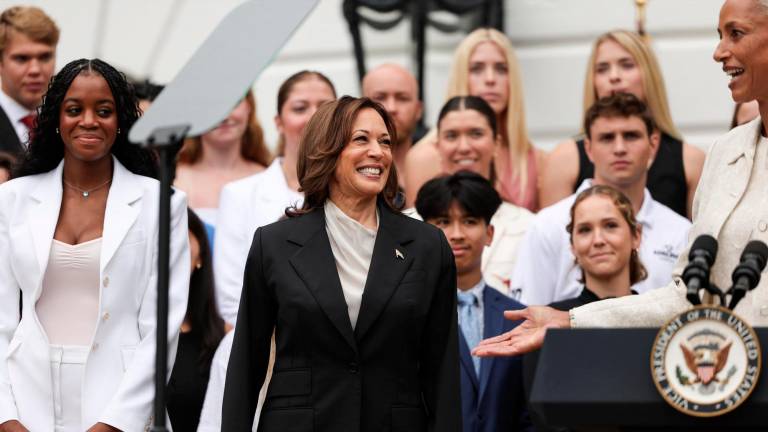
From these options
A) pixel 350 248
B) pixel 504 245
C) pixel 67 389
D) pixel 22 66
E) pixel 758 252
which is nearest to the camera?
pixel 758 252

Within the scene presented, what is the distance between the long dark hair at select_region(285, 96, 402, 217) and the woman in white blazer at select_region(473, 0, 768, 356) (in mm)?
966

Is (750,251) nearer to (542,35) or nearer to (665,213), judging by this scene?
(665,213)

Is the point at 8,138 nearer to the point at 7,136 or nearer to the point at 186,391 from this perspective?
the point at 7,136

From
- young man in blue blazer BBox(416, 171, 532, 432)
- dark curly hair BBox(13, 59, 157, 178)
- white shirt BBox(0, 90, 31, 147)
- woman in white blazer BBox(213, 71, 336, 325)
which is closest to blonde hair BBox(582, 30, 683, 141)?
young man in blue blazer BBox(416, 171, 532, 432)

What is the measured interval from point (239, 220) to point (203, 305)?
1.40ft

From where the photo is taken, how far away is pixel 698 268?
4383mm

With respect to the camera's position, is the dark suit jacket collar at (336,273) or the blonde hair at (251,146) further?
the blonde hair at (251,146)

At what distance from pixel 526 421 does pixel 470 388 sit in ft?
0.89

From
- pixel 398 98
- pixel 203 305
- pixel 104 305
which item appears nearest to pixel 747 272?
pixel 104 305

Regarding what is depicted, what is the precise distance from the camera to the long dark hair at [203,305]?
24.7 feet

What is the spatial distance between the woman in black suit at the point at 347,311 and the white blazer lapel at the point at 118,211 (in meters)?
0.54

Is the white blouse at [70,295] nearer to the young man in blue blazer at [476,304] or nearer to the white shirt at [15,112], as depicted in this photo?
the young man in blue blazer at [476,304]

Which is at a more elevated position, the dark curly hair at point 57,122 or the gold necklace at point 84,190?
the dark curly hair at point 57,122

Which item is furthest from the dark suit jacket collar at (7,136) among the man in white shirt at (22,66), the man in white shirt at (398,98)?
the man in white shirt at (398,98)
